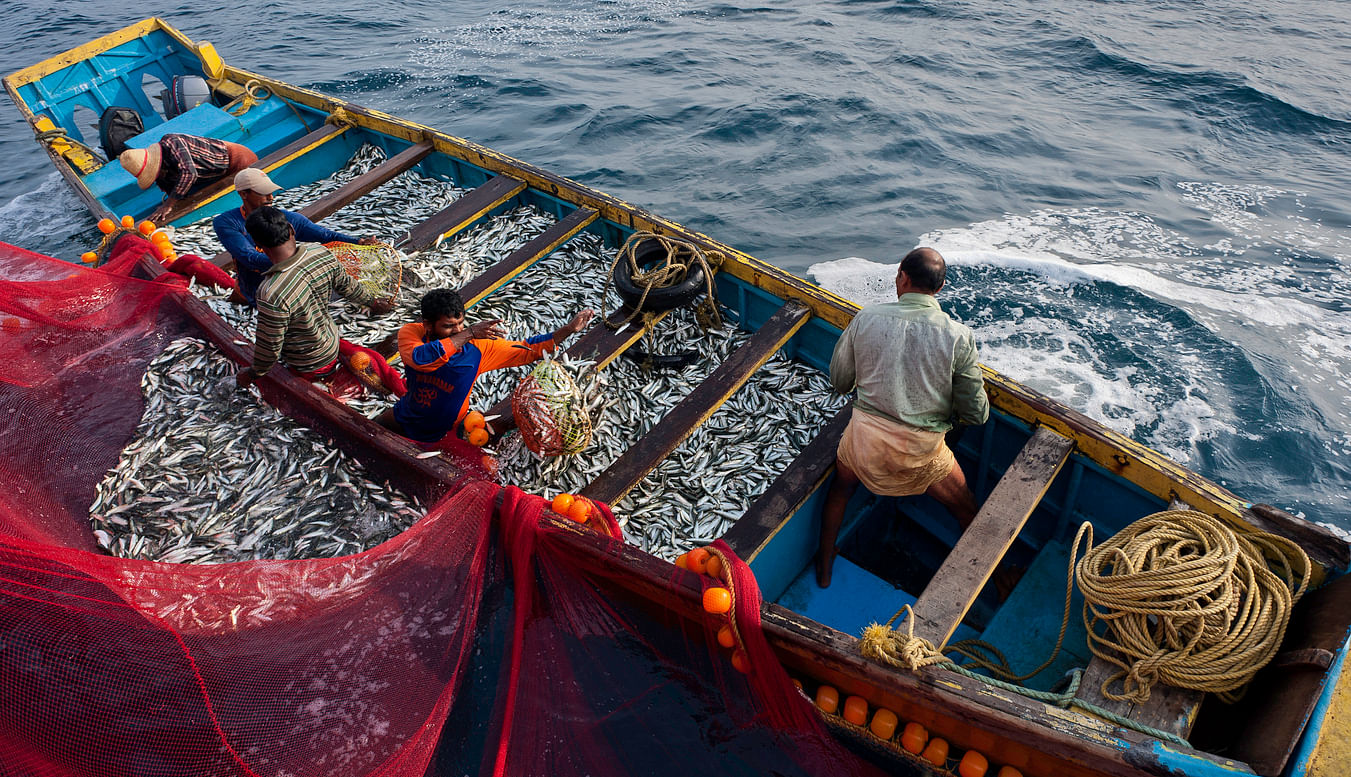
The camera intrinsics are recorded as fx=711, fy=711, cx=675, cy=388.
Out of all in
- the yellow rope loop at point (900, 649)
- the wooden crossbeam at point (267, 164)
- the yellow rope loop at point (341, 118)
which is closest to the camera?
the yellow rope loop at point (900, 649)

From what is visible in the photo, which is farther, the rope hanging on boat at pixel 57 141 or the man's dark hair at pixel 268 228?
the rope hanging on boat at pixel 57 141

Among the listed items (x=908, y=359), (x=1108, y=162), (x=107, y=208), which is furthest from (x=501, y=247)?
→ (x=1108, y=162)

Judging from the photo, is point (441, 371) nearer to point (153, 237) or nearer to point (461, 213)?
point (461, 213)

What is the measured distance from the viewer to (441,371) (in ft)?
16.6

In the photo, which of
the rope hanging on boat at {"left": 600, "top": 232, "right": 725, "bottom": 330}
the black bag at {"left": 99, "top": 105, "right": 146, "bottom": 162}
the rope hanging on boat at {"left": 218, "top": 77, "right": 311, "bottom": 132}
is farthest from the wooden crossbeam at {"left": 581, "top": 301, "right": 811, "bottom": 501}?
the black bag at {"left": 99, "top": 105, "right": 146, "bottom": 162}

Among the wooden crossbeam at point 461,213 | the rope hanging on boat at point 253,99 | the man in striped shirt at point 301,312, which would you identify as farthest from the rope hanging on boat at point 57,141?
the man in striped shirt at point 301,312

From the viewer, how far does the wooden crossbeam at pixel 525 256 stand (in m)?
6.94

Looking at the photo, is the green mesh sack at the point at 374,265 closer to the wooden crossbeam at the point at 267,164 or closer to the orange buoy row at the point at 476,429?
the orange buoy row at the point at 476,429

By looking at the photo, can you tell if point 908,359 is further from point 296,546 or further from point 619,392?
point 296,546

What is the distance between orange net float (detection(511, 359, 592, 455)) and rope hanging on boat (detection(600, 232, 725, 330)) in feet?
3.80

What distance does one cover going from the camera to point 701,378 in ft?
21.2

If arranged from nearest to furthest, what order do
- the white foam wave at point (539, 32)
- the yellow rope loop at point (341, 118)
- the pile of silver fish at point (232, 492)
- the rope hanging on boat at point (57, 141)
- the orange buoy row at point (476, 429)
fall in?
the pile of silver fish at point (232, 492)
the orange buoy row at point (476, 429)
the yellow rope loop at point (341, 118)
the rope hanging on boat at point (57, 141)
the white foam wave at point (539, 32)

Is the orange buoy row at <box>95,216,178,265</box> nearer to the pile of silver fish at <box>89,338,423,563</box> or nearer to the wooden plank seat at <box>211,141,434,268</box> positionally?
the wooden plank seat at <box>211,141,434,268</box>

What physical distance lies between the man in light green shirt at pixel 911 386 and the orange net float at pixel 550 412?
6.37ft
